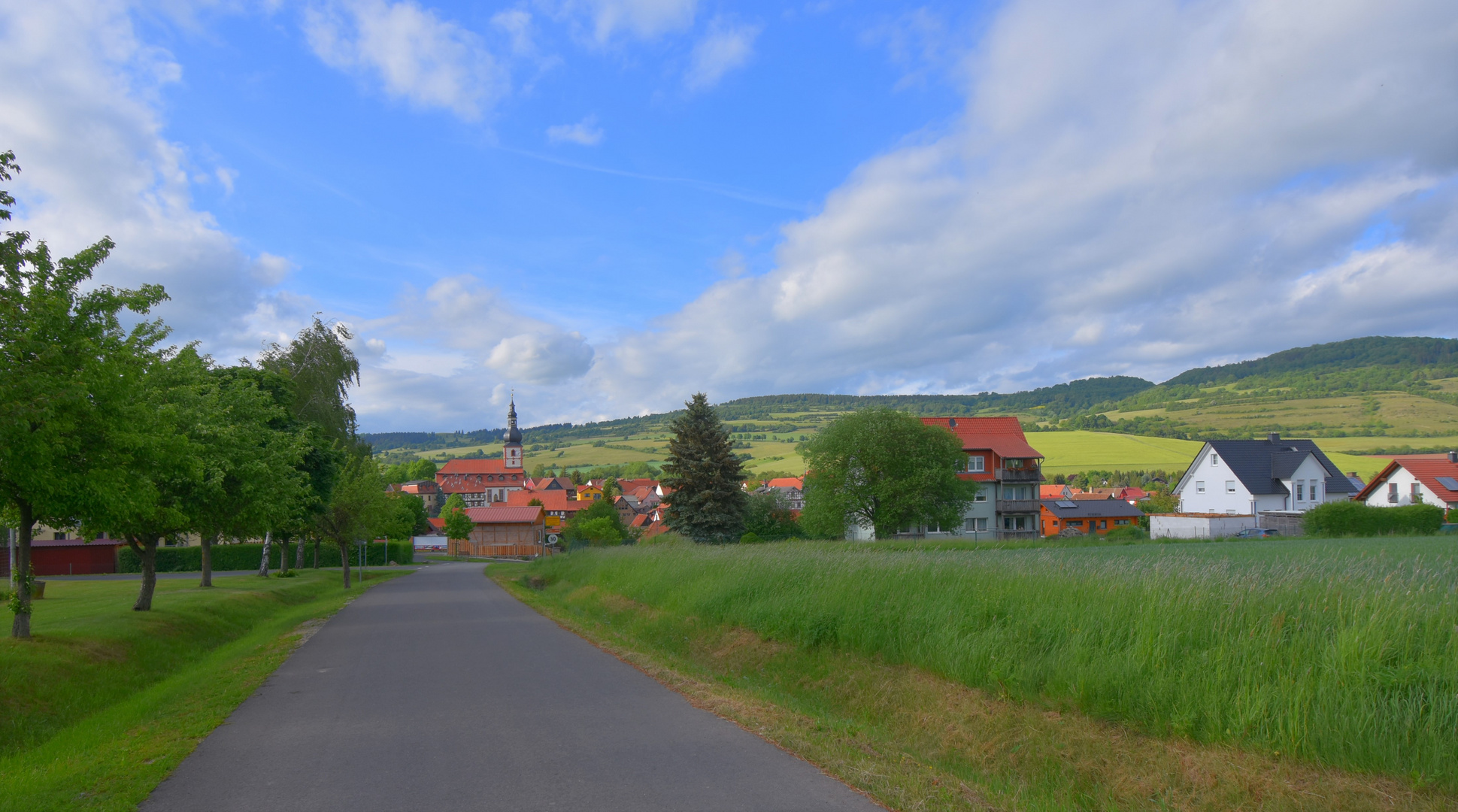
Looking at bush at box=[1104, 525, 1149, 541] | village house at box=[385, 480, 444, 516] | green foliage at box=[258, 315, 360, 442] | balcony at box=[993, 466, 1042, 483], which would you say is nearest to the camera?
green foliage at box=[258, 315, 360, 442]

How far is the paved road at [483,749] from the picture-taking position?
5895 millimetres

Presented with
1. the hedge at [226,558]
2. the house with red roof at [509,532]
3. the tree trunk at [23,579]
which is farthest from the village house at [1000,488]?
the tree trunk at [23,579]

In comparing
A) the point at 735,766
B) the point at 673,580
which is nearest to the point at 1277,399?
the point at 673,580

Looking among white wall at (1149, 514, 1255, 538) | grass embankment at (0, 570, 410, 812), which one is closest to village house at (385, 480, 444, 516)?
white wall at (1149, 514, 1255, 538)

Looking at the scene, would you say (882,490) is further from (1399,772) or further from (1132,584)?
(1399,772)

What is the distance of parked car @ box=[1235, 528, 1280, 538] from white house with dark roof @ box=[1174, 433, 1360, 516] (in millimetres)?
8939

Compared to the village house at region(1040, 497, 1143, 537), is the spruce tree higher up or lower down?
higher up

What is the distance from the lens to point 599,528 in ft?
244

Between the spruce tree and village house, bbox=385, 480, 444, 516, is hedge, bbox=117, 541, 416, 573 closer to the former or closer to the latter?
the spruce tree

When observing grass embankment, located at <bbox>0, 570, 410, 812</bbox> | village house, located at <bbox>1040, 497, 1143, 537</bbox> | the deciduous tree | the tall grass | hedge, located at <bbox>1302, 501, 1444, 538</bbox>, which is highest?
the deciduous tree

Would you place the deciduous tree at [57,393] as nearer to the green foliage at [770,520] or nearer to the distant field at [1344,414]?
the green foliage at [770,520]

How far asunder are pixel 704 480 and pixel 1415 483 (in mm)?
50738

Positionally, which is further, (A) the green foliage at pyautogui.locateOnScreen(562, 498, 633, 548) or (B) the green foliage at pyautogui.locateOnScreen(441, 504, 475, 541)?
(B) the green foliage at pyautogui.locateOnScreen(441, 504, 475, 541)

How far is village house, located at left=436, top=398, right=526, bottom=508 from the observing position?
148 metres
